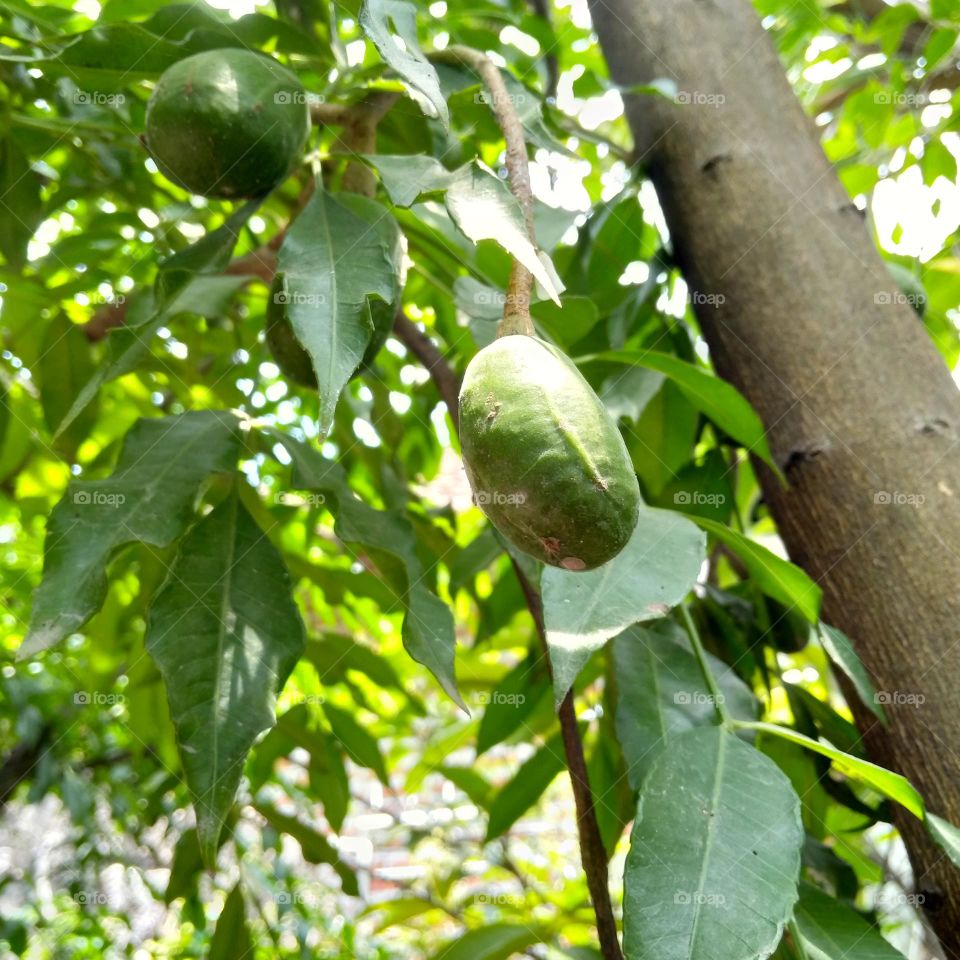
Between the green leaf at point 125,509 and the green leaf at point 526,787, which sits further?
the green leaf at point 526,787

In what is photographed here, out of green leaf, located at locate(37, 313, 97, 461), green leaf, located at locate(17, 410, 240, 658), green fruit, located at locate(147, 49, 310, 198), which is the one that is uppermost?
green fruit, located at locate(147, 49, 310, 198)

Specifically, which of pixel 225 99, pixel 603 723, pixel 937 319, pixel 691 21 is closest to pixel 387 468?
pixel 603 723

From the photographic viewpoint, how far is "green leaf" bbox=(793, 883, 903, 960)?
676mm

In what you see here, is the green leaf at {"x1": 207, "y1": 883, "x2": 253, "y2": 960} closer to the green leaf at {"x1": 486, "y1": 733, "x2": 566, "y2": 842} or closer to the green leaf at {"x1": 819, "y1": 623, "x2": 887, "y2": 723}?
the green leaf at {"x1": 486, "y1": 733, "x2": 566, "y2": 842}

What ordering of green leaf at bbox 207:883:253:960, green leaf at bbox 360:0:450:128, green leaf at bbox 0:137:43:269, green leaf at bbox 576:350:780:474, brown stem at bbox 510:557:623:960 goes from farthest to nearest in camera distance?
1. green leaf at bbox 207:883:253:960
2. green leaf at bbox 0:137:43:269
3. green leaf at bbox 576:350:780:474
4. brown stem at bbox 510:557:623:960
5. green leaf at bbox 360:0:450:128

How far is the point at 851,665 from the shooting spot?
2.55 feet

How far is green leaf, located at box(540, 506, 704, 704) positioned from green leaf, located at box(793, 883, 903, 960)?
0.24m

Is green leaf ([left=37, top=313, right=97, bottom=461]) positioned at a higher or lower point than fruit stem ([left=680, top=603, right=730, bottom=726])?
lower

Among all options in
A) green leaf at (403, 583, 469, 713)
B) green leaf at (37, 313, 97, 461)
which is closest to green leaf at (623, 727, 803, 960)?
green leaf at (403, 583, 469, 713)

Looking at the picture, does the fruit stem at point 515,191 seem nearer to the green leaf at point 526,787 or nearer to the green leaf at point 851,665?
the green leaf at point 851,665

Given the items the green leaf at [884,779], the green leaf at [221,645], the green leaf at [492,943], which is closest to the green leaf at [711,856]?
the green leaf at [884,779]

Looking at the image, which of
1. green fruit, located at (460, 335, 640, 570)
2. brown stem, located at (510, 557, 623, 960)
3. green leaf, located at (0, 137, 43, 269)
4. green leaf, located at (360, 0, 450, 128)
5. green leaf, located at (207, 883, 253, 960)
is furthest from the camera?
green leaf, located at (207, 883, 253, 960)

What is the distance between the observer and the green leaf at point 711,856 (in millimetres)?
556

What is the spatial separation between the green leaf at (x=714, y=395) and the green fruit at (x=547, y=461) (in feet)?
1.12
